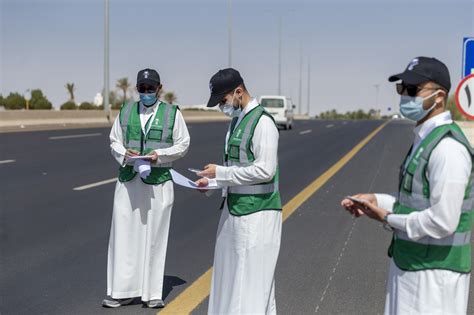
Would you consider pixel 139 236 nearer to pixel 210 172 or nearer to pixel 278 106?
pixel 210 172

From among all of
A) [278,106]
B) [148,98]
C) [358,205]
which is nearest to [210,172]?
[358,205]

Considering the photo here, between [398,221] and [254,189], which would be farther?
[254,189]

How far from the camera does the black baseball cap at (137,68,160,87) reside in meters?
6.16

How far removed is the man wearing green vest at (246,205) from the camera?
4496 mm

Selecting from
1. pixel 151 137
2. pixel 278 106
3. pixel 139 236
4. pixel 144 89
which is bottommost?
pixel 139 236

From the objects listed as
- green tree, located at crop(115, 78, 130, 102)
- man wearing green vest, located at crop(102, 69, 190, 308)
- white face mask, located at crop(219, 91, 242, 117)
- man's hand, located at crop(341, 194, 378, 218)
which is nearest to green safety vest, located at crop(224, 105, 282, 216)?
white face mask, located at crop(219, 91, 242, 117)

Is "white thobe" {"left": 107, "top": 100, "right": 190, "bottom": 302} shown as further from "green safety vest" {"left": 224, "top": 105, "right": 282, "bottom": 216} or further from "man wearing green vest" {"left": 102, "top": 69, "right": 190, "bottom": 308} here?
"green safety vest" {"left": 224, "top": 105, "right": 282, "bottom": 216}

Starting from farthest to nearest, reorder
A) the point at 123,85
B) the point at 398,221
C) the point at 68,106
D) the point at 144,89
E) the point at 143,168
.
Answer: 1. the point at 123,85
2. the point at 68,106
3. the point at 144,89
4. the point at 143,168
5. the point at 398,221

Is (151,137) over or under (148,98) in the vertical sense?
under

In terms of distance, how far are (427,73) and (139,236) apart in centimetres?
336

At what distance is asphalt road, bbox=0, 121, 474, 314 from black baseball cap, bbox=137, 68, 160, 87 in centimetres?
185

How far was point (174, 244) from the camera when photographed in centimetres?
879

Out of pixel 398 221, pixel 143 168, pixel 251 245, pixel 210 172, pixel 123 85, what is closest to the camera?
pixel 398 221

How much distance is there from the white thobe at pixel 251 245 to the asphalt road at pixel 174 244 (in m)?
1.52
